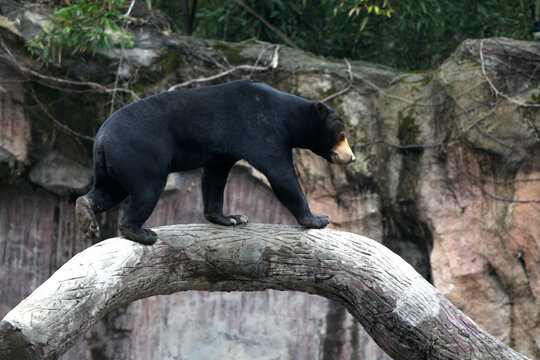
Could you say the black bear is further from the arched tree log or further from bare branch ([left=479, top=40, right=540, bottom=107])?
bare branch ([left=479, top=40, right=540, bottom=107])

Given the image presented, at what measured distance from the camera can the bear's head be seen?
350cm

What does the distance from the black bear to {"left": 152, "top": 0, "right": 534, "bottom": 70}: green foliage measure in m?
3.31

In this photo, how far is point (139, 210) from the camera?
3135 mm

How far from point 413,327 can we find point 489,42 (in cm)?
303

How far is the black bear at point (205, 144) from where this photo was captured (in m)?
3.12

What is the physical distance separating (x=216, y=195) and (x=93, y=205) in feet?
2.23

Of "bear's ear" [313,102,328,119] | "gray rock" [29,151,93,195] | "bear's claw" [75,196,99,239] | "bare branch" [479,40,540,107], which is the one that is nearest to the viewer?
"bear's claw" [75,196,99,239]

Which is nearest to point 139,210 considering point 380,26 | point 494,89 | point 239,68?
point 239,68

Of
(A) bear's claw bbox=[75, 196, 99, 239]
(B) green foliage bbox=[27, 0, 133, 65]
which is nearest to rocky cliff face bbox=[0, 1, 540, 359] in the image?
(B) green foliage bbox=[27, 0, 133, 65]

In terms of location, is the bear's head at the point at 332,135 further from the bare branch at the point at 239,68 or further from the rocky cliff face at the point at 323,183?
the bare branch at the point at 239,68

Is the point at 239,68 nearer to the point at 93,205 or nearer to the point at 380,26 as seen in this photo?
the point at 380,26

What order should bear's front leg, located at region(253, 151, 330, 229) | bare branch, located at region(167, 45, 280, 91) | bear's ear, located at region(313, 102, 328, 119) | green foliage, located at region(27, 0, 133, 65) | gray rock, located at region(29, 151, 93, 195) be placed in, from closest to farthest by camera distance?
bear's front leg, located at region(253, 151, 330, 229) < bear's ear, located at region(313, 102, 328, 119) < green foliage, located at region(27, 0, 133, 65) < bare branch, located at region(167, 45, 280, 91) < gray rock, located at region(29, 151, 93, 195)

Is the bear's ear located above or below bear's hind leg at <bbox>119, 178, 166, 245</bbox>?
above

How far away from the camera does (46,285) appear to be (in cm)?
282
